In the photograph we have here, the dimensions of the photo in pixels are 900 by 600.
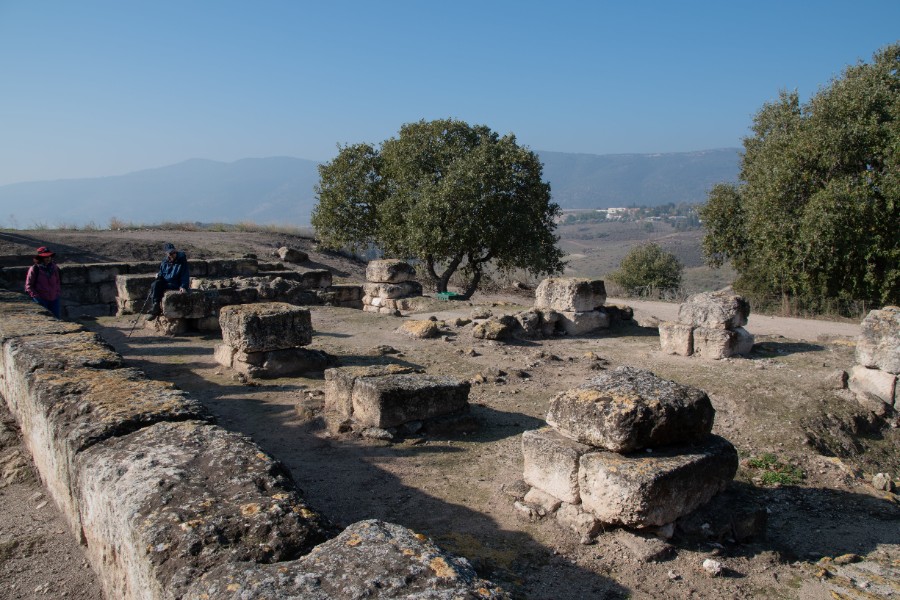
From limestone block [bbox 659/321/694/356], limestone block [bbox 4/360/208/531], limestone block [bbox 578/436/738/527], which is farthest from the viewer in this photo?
limestone block [bbox 659/321/694/356]

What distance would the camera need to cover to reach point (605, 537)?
4.73 m

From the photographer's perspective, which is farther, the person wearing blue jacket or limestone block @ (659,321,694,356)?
the person wearing blue jacket

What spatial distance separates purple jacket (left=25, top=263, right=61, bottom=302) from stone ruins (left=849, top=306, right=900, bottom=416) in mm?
12799

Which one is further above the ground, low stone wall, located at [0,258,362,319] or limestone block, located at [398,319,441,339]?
low stone wall, located at [0,258,362,319]

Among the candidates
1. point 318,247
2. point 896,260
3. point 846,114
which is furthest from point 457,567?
point 318,247

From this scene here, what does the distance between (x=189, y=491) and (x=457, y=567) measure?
1466 millimetres

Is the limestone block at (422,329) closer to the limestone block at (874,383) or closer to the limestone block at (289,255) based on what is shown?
the limestone block at (874,383)

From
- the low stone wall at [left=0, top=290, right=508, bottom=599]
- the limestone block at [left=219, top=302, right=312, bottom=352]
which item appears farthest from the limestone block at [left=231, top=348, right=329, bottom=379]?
the low stone wall at [left=0, top=290, right=508, bottom=599]

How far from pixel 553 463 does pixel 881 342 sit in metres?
6.46

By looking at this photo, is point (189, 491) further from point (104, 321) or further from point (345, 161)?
point (345, 161)

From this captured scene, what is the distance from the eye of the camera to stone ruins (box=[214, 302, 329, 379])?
9.13 meters

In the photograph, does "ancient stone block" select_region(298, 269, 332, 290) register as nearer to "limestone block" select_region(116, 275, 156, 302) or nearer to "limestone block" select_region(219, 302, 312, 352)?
"limestone block" select_region(116, 275, 156, 302)

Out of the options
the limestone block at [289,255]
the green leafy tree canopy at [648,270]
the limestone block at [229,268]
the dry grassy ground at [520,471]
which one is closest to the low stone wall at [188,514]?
the dry grassy ground at [520,471]

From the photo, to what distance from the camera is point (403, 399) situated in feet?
22.6
